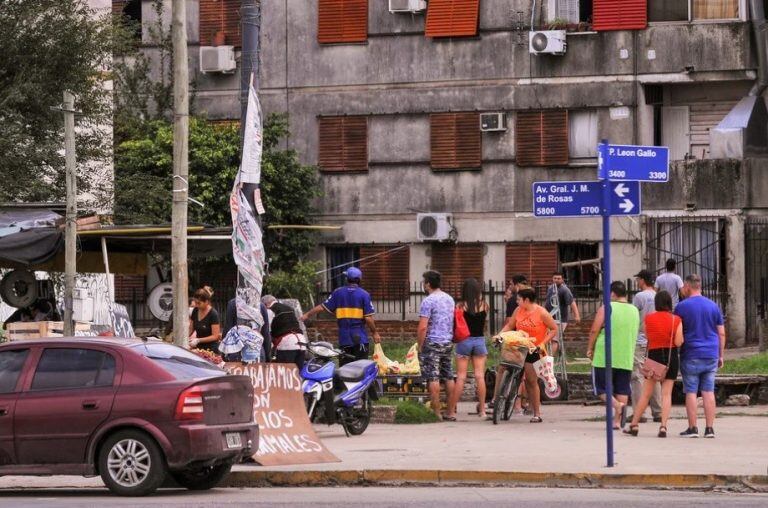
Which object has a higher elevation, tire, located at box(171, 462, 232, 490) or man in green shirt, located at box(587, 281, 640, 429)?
man in green shirt, located at box(587, 281, 640, 429)

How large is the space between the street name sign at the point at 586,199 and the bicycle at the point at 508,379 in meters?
5.28

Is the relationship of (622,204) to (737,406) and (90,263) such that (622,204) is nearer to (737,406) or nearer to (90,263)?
(737,406)

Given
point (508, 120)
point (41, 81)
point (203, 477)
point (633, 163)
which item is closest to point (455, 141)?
point (508, 120)

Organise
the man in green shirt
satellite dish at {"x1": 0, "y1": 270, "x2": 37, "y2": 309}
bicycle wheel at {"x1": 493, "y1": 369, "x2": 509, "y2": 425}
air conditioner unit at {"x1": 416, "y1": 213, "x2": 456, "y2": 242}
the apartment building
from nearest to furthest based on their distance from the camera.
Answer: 1. the man in green shirt
2. bicycle wheel at {"x1": 493, "y1": 369, "x2": 509, "y2": 425}
3. satellite dish at {"x1": 0, "y1": 270, "x2": 37, "y2": 309}
4. the apartment building
5. air conditioner unit at {"x1": 416, "y1": 213, "x2": 456, "y2": 242}

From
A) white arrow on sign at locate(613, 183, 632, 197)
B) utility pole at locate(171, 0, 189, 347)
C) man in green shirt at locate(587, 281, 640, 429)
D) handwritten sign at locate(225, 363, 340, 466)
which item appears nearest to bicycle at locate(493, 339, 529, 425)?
man in green shirt at locate(587, 281, 640, 429)

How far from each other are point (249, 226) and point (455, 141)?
1978 centimetres

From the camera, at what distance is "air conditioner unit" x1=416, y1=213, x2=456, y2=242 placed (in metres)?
35.7

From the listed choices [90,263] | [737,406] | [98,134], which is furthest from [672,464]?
[98,134]

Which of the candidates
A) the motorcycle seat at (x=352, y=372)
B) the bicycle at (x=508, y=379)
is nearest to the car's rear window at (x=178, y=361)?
the motorcycle seat at (x=352, y=372)

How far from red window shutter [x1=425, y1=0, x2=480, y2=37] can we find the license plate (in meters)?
22.6

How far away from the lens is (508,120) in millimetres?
35594

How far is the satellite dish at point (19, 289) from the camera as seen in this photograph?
2289 cm

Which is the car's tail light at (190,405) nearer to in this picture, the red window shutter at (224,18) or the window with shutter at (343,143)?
the window with shutter at (343,143)

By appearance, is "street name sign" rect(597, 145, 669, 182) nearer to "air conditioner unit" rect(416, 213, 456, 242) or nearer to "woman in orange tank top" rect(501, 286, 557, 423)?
"woman in orange tank top" rect(501, 286, 557, 423)
